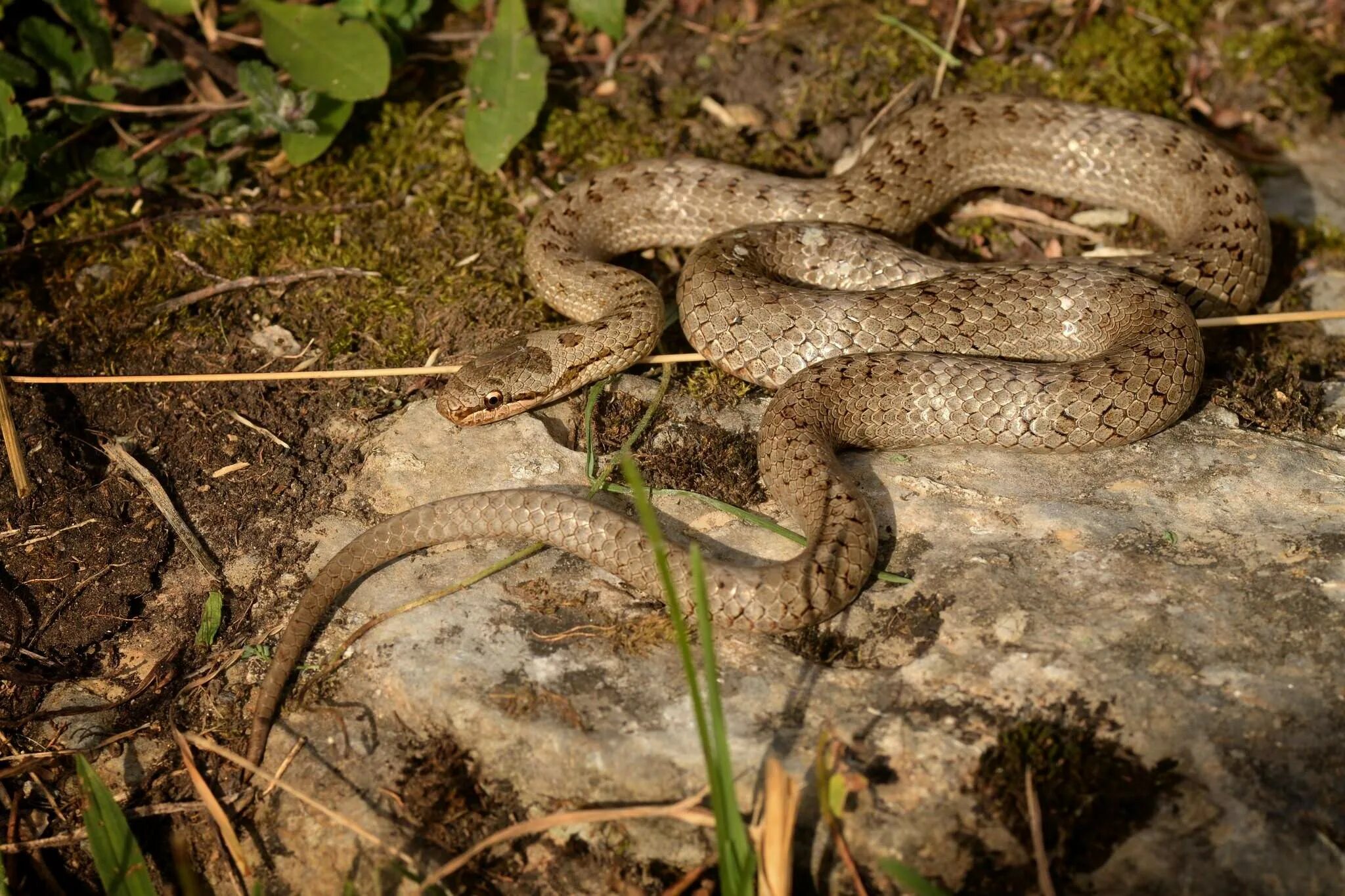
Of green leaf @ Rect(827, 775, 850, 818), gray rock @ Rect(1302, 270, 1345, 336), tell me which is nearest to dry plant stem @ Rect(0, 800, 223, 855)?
green leaf @ Rect(827, 775, 850, 818)

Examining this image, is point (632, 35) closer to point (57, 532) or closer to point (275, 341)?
point (275, 341)

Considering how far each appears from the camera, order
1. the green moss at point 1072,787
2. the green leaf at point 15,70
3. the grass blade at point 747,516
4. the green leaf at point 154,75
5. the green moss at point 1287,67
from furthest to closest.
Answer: the green moss at point 1287,67, the green leaf at point 154,75, the green leaf at point 15,70, the grass blade at point 747,516, the green moss at point 1072,787

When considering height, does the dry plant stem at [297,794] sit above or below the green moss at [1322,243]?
below

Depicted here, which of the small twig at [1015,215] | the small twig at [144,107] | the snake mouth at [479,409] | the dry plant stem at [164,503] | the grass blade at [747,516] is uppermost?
the small twig at [1015,215]

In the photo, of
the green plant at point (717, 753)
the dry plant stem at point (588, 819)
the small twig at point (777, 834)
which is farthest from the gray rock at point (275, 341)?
the small twig at point (777, 834)

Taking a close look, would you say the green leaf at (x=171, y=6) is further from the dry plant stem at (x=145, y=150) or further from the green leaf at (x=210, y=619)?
the green leaf at (x=210, y=619)

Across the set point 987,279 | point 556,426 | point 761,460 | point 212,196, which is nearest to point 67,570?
point 556,426
